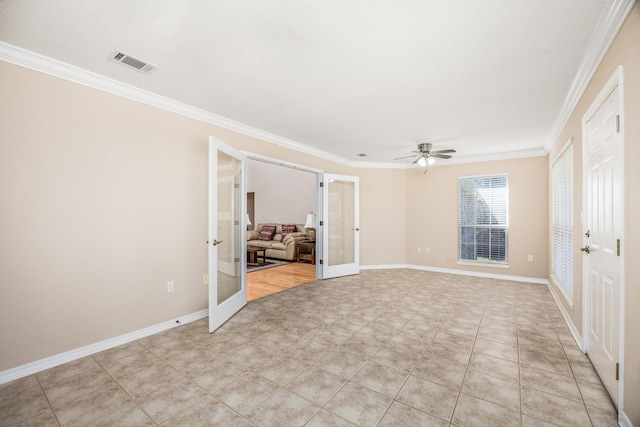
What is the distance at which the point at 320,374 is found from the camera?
2.12 m

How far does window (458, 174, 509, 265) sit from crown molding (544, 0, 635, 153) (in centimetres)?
250

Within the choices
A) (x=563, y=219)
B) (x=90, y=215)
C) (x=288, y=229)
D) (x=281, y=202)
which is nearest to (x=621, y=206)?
(x=563, y=219)

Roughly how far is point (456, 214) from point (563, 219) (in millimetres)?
2231

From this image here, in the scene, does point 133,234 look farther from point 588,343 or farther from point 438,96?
point 588,343

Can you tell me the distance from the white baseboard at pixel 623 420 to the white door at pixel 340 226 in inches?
158

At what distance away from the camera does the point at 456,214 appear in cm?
576

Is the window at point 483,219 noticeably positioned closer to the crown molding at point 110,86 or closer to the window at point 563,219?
the window at point 563,219

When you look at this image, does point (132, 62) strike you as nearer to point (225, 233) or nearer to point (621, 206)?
point (225, 233)

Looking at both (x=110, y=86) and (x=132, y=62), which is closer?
(x=132, y=62)

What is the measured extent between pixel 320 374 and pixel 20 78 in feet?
10.6

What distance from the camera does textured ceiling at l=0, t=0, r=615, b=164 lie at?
167cm

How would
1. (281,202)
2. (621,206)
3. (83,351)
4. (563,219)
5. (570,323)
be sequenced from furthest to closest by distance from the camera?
(281,202) → (563,219) → (570,323) → (83,351) → (621,206)

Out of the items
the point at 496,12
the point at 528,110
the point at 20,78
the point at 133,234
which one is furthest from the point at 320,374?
the point at 528,110

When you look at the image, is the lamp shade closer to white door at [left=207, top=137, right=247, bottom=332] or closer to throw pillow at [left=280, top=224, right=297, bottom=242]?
throw pillow at [left=280, top=224, right=297, bottom=242]
